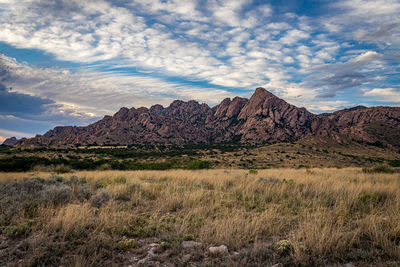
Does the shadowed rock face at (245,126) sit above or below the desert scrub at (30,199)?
above

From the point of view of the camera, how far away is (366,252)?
334 cm

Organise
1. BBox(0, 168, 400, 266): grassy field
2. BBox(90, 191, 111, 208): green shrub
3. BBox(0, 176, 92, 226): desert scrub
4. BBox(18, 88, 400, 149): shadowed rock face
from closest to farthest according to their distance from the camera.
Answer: BBox(0, 168, 400, 266): grassy field < BBox(0, 176, 92, 226): desert scrub < BBox(90, 191, 111, 208): green shrub < BBox(18, 88, 400, 149): shadowed rock face

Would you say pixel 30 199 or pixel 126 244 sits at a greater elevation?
pixel 30 199

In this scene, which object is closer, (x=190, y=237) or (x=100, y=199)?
(x=190, y=237)

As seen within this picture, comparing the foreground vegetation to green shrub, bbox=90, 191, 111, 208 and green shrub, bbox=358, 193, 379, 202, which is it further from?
green shrub, bbox=358, 193, 379, 202

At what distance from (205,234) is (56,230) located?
312cm

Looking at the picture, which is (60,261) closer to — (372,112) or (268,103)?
(268,103)

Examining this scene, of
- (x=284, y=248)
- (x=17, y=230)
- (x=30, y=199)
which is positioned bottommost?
(x=284, y=248)

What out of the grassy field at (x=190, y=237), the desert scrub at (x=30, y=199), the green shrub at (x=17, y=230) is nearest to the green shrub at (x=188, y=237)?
the grassy field at (x=190, y=237)

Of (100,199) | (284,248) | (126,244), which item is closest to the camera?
(284,248)

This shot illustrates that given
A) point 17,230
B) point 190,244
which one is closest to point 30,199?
point 17,230

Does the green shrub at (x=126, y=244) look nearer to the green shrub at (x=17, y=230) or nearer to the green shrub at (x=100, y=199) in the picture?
the green shrub at (x=17, y=230)

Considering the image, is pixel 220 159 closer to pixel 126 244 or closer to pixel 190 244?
pixel 190 244

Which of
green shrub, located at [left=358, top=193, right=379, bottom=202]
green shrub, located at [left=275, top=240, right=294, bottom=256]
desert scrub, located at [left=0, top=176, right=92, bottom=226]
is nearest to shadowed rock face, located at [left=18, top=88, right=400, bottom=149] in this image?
green shrub, located at [left=358, top=193, right=379, bottom=202]
